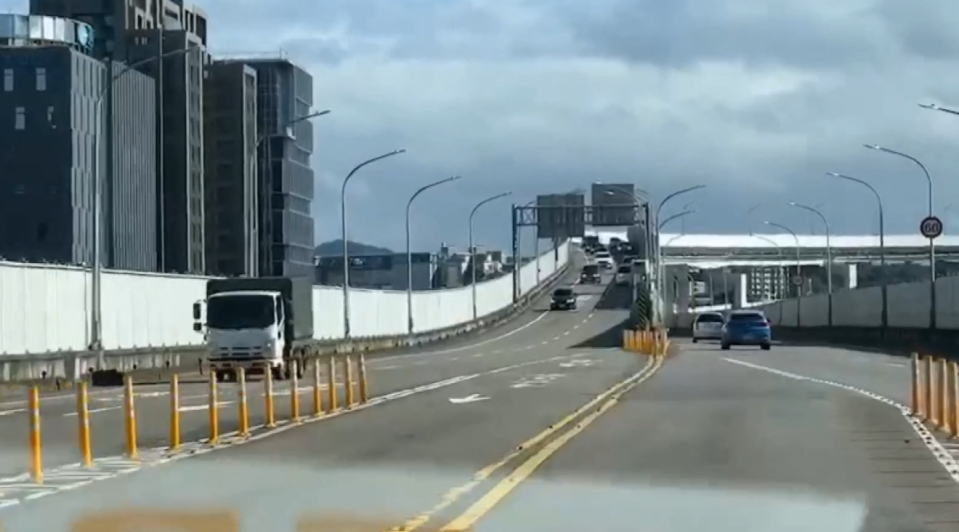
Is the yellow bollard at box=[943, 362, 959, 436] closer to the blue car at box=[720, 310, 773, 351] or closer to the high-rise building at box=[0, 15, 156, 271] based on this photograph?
the blue car at box=[720, 310, 773, 351]

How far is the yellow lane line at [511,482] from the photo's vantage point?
13.5m

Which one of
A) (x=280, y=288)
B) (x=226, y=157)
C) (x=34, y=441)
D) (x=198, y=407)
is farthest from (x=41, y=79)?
(x=34, y=441)

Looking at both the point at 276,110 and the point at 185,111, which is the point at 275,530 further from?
the point at 276,110

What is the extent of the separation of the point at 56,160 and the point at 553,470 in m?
82.0

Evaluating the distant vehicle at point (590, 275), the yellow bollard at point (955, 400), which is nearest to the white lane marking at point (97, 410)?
the yellow bollard at point (955, 400)

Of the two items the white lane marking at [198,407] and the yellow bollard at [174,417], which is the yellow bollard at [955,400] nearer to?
the yellow bollard at [174,417]

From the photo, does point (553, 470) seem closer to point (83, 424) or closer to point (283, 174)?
point (83, 424)

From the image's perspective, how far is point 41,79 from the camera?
96.6 metres

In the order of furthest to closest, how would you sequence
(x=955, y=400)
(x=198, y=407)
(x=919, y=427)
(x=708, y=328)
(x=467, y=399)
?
(x=708, y=328) → (x=467, y=399) → (x=198, y=407) → (x=919, y=427) → (x=955, y=400)

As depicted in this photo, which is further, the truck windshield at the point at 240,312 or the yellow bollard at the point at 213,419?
the truck windshield at the point at 240,312

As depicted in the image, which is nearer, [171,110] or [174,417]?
[174,417]

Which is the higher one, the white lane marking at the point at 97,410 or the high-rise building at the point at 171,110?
the high-rise building at the point at 171,110

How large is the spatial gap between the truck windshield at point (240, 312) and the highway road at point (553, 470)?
479 inches

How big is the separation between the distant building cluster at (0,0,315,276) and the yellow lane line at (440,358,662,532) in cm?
5587
